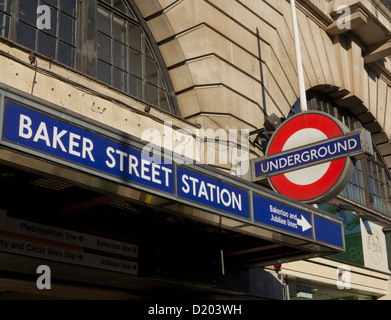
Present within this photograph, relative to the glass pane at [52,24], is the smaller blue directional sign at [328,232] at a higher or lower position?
lower

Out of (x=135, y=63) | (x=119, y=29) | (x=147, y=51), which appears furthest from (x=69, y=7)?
(x=147, y=51)

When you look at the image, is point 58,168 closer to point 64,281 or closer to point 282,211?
point 64,281

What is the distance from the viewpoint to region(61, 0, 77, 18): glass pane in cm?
1027

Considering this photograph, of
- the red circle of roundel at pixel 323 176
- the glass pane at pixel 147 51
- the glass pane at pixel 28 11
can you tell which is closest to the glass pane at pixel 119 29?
the glass pane at pixel 147 51

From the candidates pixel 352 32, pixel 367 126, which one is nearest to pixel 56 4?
pixel 352 32

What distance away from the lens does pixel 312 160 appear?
9953mm

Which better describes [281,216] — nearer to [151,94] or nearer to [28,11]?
[151,94]

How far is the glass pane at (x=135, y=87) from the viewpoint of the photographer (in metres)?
11.2

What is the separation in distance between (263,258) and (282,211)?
1896mm

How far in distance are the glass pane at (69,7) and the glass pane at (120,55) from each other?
1048mm

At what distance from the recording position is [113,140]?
20.9ft

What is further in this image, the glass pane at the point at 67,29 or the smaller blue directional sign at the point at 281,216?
the glass pane at the point at 67,29

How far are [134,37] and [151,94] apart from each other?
124 centimetres

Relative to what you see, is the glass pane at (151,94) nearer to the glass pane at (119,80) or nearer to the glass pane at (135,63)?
the glass pane at (135,63)
